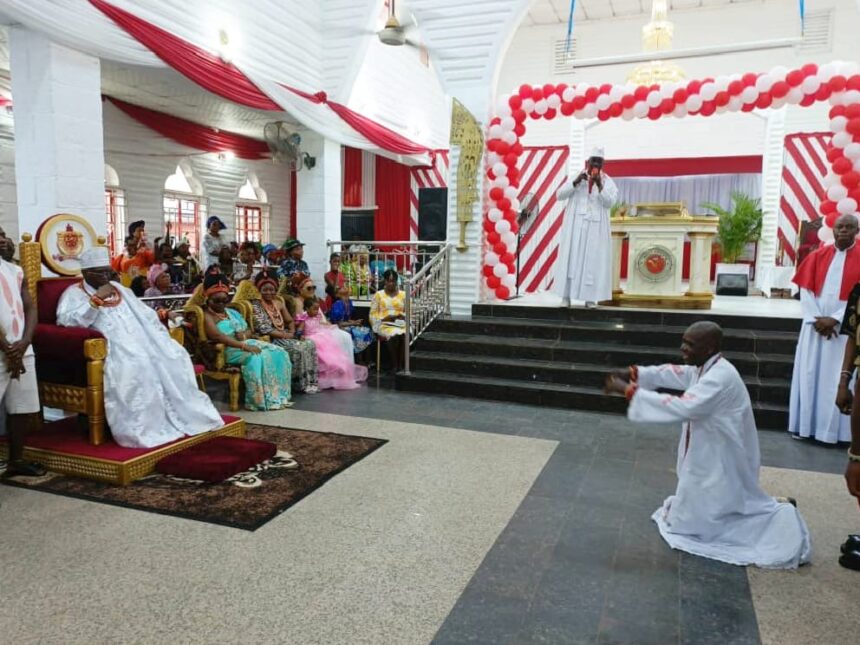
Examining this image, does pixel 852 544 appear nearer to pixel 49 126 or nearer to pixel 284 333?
pixel 284 333

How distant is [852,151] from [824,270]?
3.03 metres

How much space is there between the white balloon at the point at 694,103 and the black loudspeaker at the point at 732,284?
12.6 feet

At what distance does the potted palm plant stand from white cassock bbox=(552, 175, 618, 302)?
411 centimetres

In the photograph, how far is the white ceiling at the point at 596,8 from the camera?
1086 centimetres

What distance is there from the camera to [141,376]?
150 inches

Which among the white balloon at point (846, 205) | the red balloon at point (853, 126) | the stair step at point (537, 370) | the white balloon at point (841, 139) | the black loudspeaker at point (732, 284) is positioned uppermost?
the red balloon at point (853, 126)

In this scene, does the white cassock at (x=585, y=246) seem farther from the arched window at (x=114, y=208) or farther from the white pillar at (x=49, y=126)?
the arched window at (x=114, y=208)

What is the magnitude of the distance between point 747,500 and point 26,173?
5.26 m

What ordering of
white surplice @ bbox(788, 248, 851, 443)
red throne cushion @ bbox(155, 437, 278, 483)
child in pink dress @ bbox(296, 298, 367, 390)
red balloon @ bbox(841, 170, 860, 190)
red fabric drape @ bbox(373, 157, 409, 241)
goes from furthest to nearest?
red fabric drape @ bbox(373, 157, 409, 241) < red balloon @ bbox(841, 170, 860, 190) < child in pink dress @ bbox(296, 298, 367, 390) < white surplice @ bbox(788, 248, 851, 443) < red throne cushion @ bbox(155, 437, 278, 483)

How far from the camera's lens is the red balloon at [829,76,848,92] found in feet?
20.3

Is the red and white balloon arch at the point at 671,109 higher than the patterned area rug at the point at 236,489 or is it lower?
higher

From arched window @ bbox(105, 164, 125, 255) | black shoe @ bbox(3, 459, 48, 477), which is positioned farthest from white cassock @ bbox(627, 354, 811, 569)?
arched window @ bbox(105, 164, 125, 255)

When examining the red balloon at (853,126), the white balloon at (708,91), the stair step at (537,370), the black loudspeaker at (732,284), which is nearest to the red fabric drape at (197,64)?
the stair step at (537,370)

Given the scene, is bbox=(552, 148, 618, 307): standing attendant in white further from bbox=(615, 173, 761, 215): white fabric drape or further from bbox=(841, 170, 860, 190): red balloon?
bbox=(615, 173, 761, 215): white fabric drape
